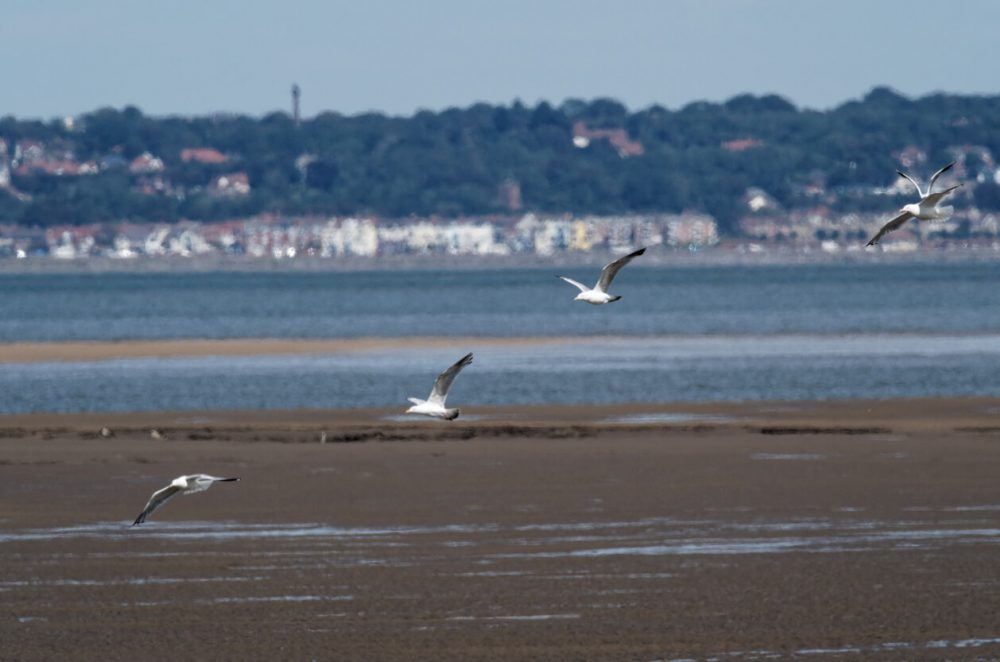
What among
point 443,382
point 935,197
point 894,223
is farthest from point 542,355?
point 894,223

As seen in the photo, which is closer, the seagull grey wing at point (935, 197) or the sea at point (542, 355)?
the seagull grey wing at point (935, 197)

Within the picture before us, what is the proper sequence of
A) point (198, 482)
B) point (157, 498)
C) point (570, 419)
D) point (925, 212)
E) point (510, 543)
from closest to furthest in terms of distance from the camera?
point (198, 482) → point (157, 498) → point (925, 212) → point (510, 543) → point (570, 419)

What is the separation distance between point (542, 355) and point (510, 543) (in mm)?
32367

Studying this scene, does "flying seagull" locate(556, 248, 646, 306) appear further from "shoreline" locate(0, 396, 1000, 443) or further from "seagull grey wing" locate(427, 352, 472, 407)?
"shoreline" locate(0, 396, 1000, 443)

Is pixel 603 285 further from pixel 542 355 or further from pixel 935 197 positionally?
pixel 542 355

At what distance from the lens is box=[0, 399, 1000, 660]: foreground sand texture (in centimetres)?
1533

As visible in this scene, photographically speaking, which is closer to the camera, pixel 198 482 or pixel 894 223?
pixel 198 482

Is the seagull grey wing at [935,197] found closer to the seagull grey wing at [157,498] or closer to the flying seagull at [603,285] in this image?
the flying seagull at [603,285]

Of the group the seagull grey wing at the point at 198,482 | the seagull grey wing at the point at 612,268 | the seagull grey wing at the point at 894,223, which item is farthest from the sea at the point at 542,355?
the seagull grey wing at the point at 198,482

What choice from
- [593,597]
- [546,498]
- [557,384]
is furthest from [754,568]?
[557,384]

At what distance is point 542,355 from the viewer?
51.6 metres

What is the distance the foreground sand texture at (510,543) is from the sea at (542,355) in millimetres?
7668

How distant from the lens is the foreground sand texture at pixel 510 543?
1533 centimetres

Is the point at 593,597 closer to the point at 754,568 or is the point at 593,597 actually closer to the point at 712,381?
the point at 754,568
